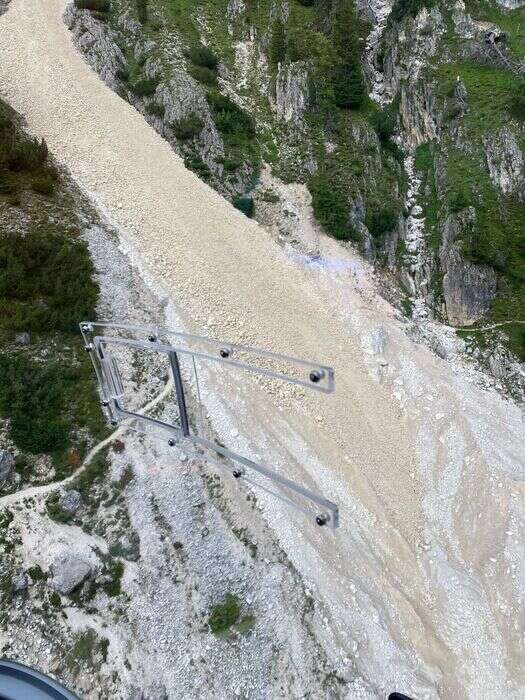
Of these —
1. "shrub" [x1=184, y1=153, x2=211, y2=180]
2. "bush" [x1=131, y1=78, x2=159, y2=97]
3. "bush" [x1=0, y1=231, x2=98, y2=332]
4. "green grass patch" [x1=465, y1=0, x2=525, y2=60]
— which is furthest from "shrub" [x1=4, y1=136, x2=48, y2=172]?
"green grass patch" [x1=465, y1=0, x2=525, y2=60]

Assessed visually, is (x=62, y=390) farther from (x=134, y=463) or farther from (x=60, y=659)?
(x=60, y=659)

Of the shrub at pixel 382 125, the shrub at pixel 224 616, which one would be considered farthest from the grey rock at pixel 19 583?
the shrub at pixel 382 125

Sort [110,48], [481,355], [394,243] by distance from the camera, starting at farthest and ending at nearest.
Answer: [110,48] → [394,243] → [481,355]

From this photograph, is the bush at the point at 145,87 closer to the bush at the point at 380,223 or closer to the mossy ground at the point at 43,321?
the mossy ground at the point at 43,321

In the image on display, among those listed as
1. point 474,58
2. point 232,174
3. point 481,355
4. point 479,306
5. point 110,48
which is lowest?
point 481,355

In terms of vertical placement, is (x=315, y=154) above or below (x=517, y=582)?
above

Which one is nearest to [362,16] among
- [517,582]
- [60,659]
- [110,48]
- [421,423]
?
[110,48]

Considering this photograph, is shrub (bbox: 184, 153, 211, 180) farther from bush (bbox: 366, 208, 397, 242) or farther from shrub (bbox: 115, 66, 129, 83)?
bush (bbox: 366, 208, 397, 242)

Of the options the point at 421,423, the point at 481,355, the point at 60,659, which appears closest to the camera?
the point at 60,659

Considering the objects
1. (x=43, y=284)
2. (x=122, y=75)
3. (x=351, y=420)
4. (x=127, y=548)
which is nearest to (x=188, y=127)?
(x=122, y=75)
